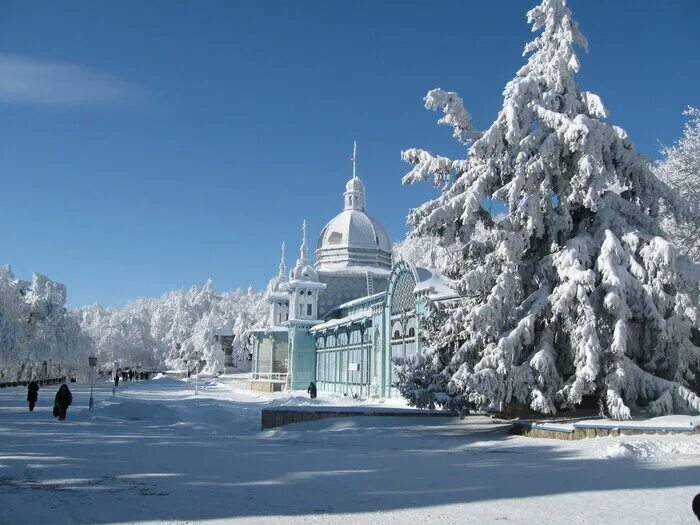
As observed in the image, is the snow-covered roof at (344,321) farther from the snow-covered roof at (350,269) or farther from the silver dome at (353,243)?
the silver dome at (353,243)

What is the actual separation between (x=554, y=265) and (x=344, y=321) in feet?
72.7

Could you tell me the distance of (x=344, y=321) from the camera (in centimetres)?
3772

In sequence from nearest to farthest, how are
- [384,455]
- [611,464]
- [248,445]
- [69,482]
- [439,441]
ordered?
[69,482] < [611,464] < [384,455] < [248,445] < [439,441]

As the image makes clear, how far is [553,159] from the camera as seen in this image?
1658cm

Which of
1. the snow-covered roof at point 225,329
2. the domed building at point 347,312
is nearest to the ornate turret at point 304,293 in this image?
the domed building at point 347,312

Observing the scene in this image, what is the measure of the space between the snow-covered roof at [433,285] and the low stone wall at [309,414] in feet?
17.0

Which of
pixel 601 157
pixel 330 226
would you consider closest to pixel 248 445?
pixel 601 157

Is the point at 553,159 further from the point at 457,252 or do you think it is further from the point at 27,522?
the point at 27,522

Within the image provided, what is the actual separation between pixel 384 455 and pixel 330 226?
1607 inches

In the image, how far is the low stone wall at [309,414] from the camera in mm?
20250

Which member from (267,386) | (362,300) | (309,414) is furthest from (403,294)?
(267,386)

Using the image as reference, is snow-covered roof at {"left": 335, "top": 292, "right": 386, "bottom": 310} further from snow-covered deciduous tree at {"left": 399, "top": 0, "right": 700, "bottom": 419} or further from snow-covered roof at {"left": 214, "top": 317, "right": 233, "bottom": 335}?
snow-covered roof at {"left": 214, "top": 317, "right": 233, "bottom": 335}

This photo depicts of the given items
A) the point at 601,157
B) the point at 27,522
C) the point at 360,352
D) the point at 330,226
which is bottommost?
the point at 27,522

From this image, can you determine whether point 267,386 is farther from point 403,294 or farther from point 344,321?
point 403,294
